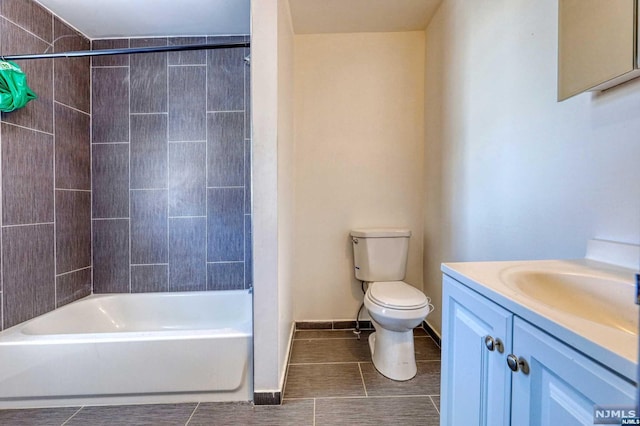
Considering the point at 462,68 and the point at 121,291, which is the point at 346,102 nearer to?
the point at 462,68

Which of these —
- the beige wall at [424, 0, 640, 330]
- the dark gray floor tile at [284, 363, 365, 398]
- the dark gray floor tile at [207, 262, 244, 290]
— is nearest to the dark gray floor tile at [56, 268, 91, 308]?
the dark gray floor tile at [207, 262, 244, 290]

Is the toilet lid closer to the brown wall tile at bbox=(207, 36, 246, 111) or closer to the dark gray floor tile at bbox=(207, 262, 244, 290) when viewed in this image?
the dark gray floor tile at bbox=(207, 262, 244, 290)

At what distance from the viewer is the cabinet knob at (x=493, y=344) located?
66cm

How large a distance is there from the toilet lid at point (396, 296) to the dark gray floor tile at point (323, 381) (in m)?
0.49

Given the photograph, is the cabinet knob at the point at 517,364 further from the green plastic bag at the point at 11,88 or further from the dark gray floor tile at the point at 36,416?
the green plastic bag at the point at 11,88

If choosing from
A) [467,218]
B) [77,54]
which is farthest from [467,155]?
[77,54]

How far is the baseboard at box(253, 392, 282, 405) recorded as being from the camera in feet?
4.95

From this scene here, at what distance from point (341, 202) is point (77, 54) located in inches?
75.2

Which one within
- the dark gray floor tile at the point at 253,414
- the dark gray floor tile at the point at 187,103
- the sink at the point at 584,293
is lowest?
the dark gray floor tile at the point at 253,414

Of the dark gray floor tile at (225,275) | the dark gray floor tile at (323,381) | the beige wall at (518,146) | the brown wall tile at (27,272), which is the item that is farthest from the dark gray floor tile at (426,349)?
the brown wall tile at (27,272)

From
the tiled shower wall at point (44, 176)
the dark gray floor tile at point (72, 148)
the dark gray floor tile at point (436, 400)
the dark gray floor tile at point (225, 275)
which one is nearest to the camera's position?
the dark gray floor tile at point (436, 400)

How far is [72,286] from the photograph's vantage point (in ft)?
6.66

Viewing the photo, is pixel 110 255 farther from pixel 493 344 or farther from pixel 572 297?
pixel 572 297

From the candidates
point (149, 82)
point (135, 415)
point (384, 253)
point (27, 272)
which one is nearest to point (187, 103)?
point (149, 82)
